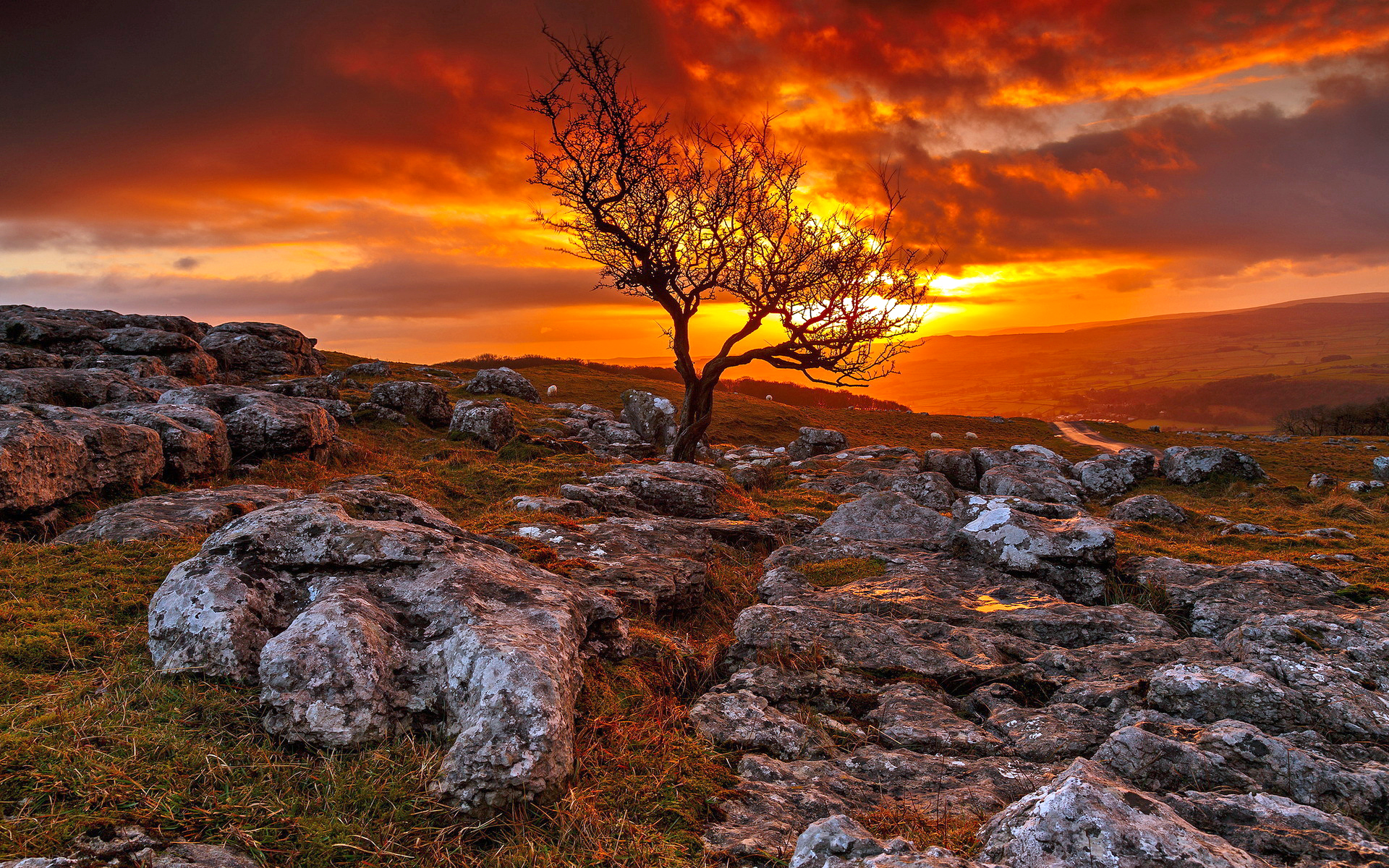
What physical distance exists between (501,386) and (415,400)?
47.1 ft

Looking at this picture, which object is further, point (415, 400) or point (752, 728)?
point (415, 400)

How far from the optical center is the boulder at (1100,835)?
11.1ft

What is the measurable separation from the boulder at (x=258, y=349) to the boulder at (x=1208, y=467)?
39819mm

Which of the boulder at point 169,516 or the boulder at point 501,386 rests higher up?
the boulder at point 501,386

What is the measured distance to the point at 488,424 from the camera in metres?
21.9

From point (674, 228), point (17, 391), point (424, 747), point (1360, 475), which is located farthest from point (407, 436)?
point (1360, 475)

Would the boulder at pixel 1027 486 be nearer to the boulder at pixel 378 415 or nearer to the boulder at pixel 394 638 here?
the boulder at pixel 394 638

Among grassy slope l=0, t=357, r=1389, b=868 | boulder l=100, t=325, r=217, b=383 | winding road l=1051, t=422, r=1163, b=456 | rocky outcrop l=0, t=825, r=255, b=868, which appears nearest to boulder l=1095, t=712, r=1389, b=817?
grassy slope l=0, t=357, r=1389, b=868

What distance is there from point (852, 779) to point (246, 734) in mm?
4588

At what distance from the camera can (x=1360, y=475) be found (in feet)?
98.4

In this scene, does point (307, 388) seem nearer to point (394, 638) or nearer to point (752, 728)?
point (394, 638)

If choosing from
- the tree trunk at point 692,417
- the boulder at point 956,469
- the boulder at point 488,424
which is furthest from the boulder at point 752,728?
the boulder at point 956,469

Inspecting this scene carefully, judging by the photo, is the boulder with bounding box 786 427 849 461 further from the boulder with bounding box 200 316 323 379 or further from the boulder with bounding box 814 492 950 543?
the boulder with bounding box 200 316 323 379

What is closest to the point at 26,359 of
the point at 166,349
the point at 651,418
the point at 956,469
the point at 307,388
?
the point at 166,349
